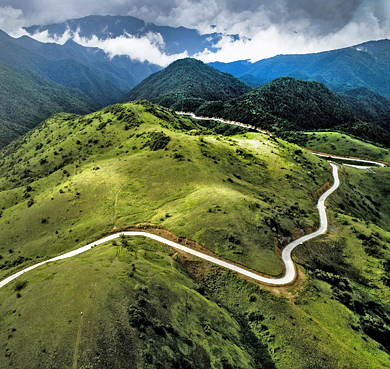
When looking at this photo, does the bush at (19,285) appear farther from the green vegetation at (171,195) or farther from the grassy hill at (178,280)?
the green vegetation at (171,195)

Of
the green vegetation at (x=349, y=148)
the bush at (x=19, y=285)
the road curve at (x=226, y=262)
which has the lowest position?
the green vegetation at (x=349, y=148)

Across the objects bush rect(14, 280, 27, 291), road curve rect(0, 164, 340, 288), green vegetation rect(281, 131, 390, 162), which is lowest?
green vegetation rect(281, 131, 390, 162)

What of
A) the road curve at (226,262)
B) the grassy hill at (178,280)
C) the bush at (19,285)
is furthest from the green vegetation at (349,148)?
the bush at (19,285)

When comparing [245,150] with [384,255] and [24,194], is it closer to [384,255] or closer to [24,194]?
[384,255]

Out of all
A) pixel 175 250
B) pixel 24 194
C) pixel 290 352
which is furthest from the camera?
pixel 24 194

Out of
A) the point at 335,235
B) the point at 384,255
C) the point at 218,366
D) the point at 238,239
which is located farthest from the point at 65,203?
the point at 384,255

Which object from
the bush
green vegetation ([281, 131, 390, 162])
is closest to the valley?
the bush

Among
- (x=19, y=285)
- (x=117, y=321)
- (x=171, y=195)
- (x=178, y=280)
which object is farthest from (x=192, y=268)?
(x=19, y=285)

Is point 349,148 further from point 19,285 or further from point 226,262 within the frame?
point 19,285

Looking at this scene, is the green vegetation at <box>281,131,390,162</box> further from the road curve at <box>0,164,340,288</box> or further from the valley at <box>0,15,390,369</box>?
the road curve at <box>0,164,340,288</box>
